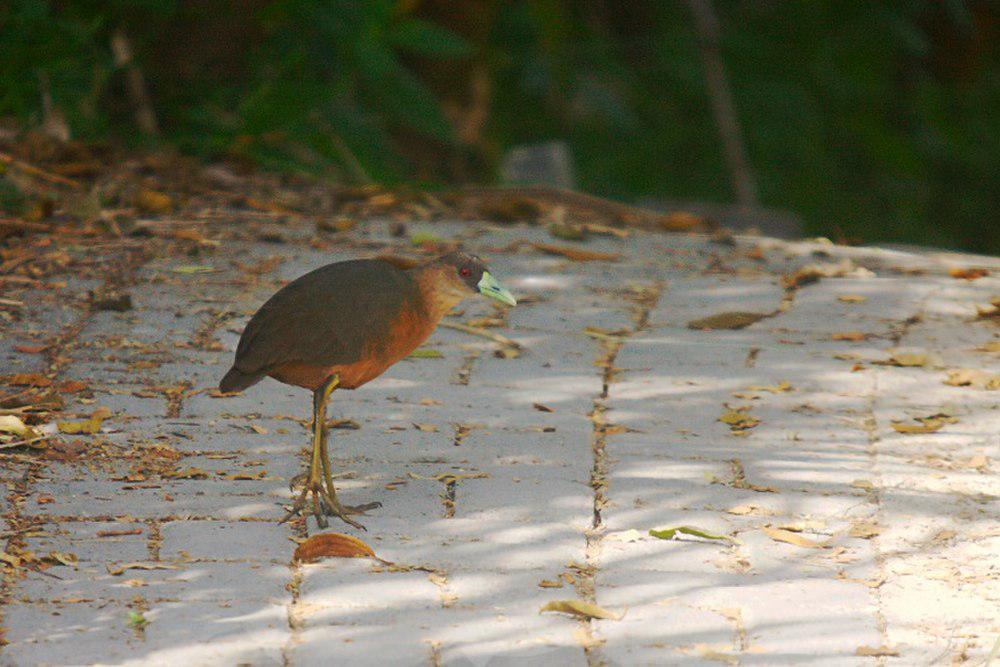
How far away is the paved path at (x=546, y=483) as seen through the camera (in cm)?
292

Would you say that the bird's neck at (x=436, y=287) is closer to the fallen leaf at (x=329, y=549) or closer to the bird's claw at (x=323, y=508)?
the bird's claw at (x=323, y=508)

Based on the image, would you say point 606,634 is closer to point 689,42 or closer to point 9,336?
point 9,336

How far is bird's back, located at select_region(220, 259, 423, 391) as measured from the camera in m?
3.41

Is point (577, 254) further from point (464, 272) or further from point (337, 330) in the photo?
point (337, 330)

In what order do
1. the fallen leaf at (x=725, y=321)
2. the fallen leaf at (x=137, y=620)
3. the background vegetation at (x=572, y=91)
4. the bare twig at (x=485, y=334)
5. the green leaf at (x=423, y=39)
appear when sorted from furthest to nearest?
the green leaf at (x=423, y=39) < the background vegetation at (x=572, y=91) < the fallen leaf at (x=725, y=321) < the bare twig at (x=485, y=334) < the fallen leaf at (x=137, y=620)

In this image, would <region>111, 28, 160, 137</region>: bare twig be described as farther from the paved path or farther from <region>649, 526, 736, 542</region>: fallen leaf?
<region>649, 526, 736, 542</region>: fallen leaf

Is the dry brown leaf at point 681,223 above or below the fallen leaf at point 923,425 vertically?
above

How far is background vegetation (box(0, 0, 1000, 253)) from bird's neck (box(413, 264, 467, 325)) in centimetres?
346

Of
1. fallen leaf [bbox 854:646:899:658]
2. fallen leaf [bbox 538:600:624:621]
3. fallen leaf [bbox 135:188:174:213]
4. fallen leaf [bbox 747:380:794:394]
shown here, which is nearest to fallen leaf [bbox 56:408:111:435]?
fallen leaf [bbox 538:600:624:621]

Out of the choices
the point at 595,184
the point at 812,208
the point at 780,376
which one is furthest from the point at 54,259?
the point at 812,208

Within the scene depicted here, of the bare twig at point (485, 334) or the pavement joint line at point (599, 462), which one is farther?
the bare twig at point (485, 334)

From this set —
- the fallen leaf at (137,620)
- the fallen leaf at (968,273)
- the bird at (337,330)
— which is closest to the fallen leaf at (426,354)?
the bird at (337,330)

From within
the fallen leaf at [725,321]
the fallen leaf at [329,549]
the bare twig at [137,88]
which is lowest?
the fallen leaf at [329,549]

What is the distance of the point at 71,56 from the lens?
21.8 feet
